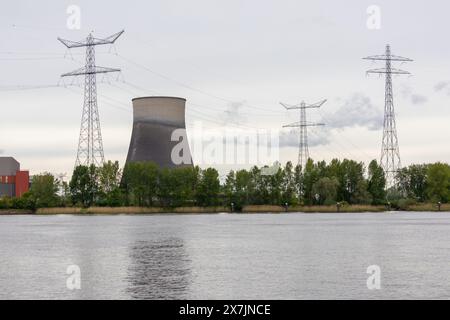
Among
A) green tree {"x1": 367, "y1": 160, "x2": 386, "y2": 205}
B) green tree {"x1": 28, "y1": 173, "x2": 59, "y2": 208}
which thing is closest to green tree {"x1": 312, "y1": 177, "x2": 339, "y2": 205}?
green tree {"x1": 367, "y1": 160, "x2": 386, "y2": 205}

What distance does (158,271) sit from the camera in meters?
21.6

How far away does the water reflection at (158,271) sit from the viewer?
17.6 m

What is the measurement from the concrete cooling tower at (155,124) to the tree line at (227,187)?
37.0ft

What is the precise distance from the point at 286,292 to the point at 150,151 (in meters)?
48.7

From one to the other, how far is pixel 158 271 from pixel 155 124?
1593 inches

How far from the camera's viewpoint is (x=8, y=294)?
17.7 m

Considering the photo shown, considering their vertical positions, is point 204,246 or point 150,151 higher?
point 150,151

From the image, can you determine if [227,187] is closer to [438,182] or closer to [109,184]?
[109,184]

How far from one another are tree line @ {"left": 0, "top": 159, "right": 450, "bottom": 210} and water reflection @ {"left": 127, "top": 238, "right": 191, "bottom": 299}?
4773 centimetres

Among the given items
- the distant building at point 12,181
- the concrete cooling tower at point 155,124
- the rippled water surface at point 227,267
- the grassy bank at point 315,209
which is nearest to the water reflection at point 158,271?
the rippled water surface at point 227,267

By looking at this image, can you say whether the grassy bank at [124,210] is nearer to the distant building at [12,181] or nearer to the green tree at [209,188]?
the green tree at [209,188]
